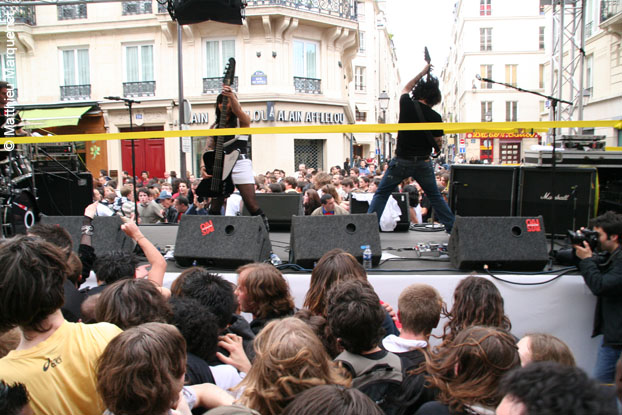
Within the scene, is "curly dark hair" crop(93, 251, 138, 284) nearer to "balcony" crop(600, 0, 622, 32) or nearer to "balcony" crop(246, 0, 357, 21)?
"balcony" crop(246, 0, 357, 21)

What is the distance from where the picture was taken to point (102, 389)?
5.43 feet

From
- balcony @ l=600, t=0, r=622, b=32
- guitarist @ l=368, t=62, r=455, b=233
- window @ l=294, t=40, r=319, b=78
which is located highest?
balcony @ l=600, t=0, r=622, b=32

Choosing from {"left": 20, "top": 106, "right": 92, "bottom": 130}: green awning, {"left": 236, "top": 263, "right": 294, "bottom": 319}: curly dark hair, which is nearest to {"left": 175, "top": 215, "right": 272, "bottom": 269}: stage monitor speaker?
{"left": 236, "top": 263, "right": 294, "bottom": 319}: curly dark hair

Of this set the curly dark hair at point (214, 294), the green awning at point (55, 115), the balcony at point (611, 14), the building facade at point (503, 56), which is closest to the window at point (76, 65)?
the green awning at point (55, 115)

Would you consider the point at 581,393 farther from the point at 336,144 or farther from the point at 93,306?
the point at 336,144

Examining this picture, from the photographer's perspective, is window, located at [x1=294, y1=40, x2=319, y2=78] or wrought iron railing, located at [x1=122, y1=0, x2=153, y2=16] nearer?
wrought iron railing, located at [x1=122, y1=0, x2=153, y2=16]

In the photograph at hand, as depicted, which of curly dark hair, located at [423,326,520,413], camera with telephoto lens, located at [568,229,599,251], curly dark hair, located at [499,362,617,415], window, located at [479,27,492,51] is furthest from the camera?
window, located at [479,27,492,51]

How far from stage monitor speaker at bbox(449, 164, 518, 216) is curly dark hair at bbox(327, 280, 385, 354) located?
371 centimetres

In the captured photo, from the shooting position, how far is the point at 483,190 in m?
5.79

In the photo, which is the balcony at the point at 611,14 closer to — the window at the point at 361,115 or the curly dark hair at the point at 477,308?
the curly dark hair at the point at 477,308

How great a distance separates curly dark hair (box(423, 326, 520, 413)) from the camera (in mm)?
1957

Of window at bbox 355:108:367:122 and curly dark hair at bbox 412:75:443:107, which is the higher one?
window at bbox 355:108:367:122

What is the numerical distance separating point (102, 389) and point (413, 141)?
4256 mm

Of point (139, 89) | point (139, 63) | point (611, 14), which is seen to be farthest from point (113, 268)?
point (611, 14)
